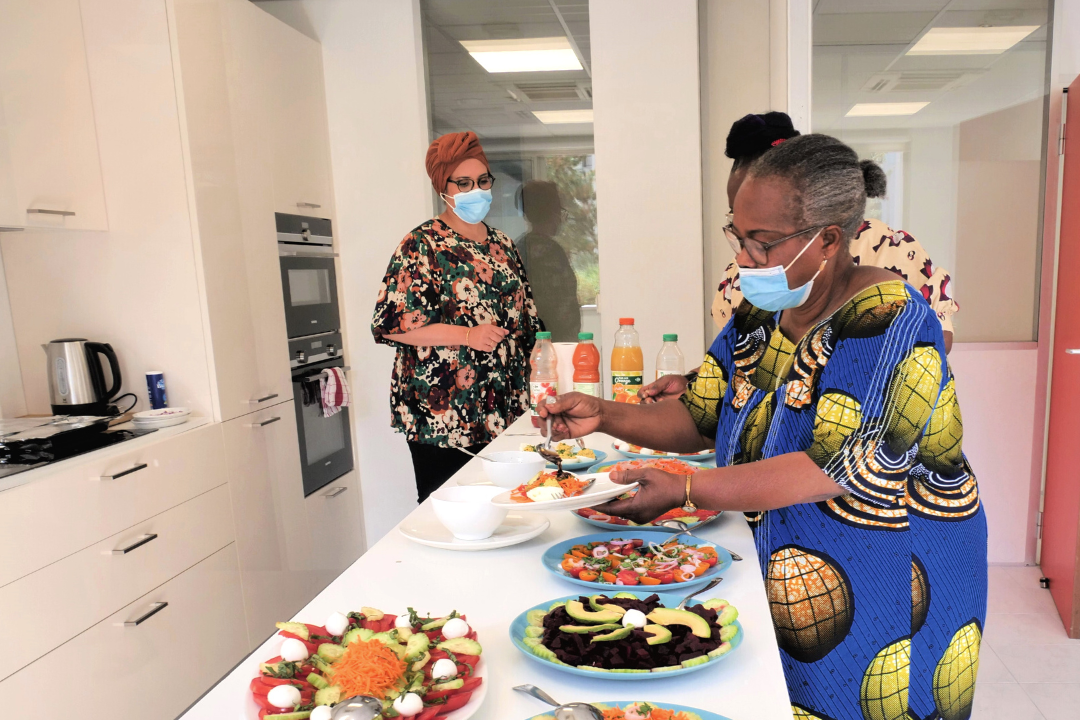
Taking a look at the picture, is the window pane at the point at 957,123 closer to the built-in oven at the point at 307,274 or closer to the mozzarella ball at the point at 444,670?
the built-in oven at the point at 307,274

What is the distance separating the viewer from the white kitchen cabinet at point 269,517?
2.63 m

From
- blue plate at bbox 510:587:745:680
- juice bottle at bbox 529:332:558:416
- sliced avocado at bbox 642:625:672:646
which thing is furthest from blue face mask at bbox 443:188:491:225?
sliced avocado at bbox 642:625:672:646

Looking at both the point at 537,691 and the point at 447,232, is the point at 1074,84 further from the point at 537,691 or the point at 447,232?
the point at 537,691

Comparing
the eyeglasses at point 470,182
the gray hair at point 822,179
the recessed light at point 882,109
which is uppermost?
the recessed light at point 882,109

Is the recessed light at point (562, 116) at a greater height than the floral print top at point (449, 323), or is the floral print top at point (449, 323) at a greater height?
the recessed light at point (562, 116)

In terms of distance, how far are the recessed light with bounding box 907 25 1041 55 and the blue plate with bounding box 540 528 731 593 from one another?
2838mm

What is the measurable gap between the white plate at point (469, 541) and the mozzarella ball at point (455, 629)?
34cm

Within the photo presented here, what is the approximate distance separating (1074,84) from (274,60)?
3000 mm

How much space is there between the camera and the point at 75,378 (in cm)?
234

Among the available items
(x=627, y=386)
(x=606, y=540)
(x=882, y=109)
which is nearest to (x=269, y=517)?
(x=627, y=386)

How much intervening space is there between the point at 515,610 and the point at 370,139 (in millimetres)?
2789

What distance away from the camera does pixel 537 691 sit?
80cm

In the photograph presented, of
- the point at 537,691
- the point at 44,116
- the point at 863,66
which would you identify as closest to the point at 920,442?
the point at 537,691

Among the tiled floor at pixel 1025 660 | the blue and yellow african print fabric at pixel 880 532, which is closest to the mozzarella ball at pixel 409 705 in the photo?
the blue and yellow african print fabric at pixel 880 532
